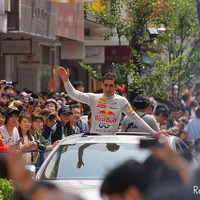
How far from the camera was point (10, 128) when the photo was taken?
34.9 feet

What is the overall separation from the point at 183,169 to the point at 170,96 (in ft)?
91.2

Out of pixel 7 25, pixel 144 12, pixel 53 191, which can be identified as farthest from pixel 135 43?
pixel 53 191

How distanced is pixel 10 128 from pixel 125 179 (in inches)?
309

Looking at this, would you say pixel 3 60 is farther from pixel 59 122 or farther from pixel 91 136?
pixel 91 136

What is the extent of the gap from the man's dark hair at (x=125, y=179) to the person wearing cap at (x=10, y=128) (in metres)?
7.59

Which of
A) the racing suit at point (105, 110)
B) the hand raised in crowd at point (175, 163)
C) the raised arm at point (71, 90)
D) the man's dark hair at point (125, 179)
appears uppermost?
the hand raised in crowd at point (175, 163)

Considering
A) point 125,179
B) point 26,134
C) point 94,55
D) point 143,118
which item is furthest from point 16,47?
point 125,179

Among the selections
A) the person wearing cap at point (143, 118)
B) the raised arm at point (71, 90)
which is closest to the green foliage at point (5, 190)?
the raised arm at point (71, 90)

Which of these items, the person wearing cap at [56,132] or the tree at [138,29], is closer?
the person wearing cap at [56,132]

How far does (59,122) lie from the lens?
12609mm

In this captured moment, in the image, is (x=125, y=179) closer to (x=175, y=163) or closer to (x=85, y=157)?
(x=175, y=163)

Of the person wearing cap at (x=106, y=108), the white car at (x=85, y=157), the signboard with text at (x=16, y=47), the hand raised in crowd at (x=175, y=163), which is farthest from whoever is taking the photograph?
the signboard with text at (x=16, y=47)

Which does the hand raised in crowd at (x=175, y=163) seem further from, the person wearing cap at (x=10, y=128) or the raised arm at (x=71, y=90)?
the person wearing cap at (x=10, y=128)

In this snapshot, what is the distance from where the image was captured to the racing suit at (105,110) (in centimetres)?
1018
